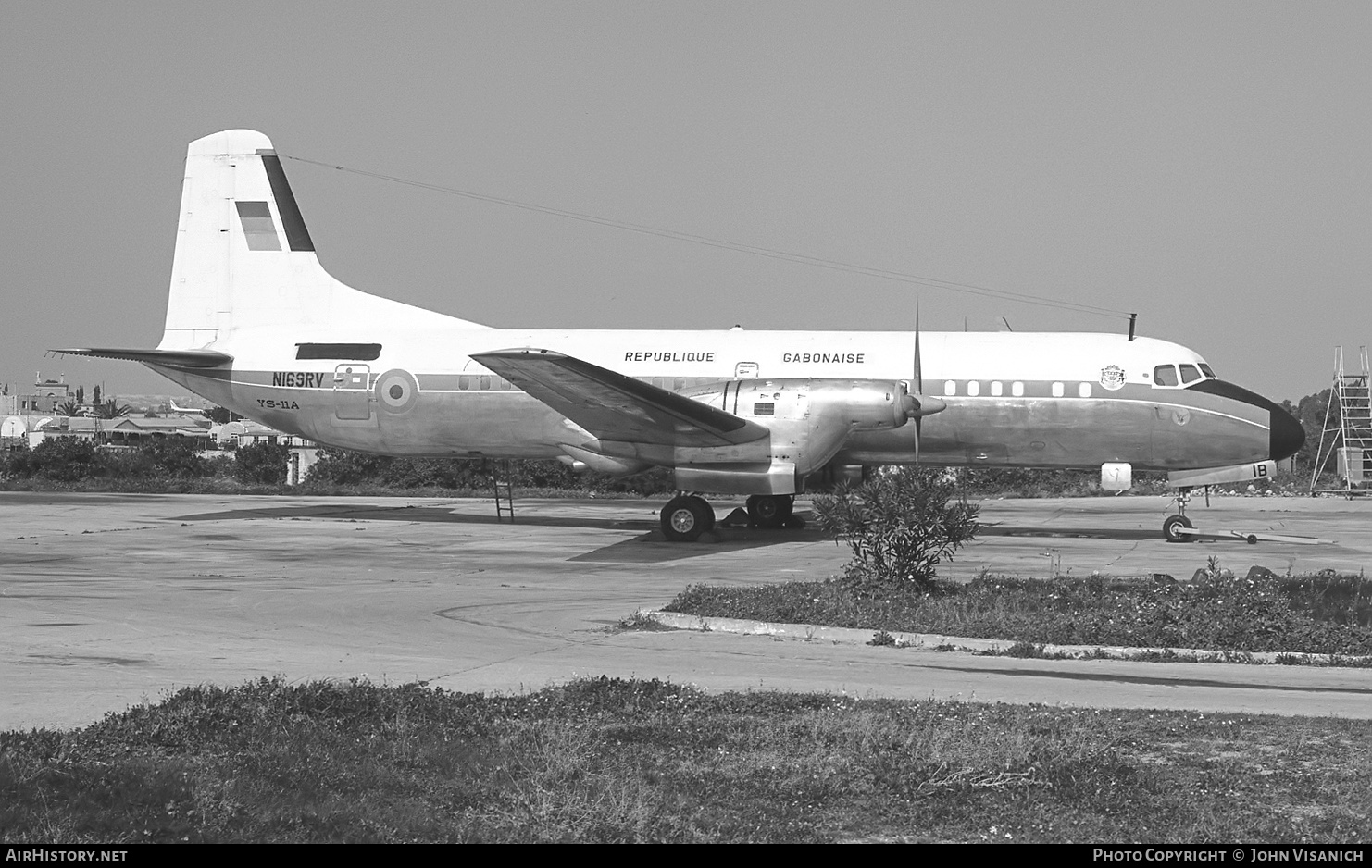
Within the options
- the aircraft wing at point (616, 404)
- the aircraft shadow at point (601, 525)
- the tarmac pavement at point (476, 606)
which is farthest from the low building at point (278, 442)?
the aircraft wing at point (616, 404)

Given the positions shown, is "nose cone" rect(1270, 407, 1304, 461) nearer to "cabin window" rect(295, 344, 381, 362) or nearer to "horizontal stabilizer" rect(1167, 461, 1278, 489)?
"horizontal stabilizer" rect(1167, 461, 1278, 489)

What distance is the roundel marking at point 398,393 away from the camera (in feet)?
88.7

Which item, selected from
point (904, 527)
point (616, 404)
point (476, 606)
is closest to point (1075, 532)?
point (616, 404)

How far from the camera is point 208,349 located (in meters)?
28.7

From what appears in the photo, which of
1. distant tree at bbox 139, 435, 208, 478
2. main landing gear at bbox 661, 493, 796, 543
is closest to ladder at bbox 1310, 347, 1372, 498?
main landing gear at bbox 661, 493, 796, 543

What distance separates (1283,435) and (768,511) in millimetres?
10264

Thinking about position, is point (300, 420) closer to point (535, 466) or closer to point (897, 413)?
point (897, 413)

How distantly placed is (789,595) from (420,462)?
116 ft

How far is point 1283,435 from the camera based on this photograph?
24953 millimetres

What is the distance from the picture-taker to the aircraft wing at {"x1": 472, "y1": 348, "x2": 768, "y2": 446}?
2128 cm

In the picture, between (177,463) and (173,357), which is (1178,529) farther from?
(177,463)

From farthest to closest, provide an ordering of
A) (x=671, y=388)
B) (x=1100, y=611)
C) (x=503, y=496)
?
(x=503, y=496) < (x=671, y=388) < (x=1100, y=611)

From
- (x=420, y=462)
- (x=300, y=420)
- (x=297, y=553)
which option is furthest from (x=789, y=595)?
(x=420, y=462)

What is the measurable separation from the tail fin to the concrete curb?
16613 mm
